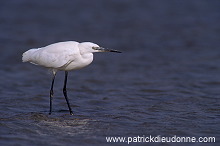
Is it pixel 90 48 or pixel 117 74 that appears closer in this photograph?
pixel 90 48

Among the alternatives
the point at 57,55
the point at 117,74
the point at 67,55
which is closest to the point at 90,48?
the point at 67,55

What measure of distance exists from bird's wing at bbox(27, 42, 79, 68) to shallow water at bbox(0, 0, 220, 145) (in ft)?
3.14

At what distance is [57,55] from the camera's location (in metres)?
7.71

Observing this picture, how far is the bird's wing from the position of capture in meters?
7.60

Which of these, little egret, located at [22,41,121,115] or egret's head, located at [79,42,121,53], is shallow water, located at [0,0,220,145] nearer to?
little egret, located at [22,41,121,115]

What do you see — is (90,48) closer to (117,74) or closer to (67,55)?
(67,55)

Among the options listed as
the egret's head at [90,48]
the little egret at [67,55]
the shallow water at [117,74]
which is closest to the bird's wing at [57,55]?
the little egret at [67,55]

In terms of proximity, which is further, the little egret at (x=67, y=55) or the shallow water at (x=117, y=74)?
the little egret at (x=67, y=55)

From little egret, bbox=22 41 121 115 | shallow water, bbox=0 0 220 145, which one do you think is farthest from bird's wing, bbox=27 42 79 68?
shallow water, bbox=0 0 220 145

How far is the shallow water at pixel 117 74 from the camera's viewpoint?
696 cm

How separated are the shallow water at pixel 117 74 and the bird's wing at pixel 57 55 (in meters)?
0.96

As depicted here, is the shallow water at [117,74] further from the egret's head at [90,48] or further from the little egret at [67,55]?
the egret's head at [90,48]

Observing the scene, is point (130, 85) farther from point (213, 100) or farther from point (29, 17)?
point (29, 17)

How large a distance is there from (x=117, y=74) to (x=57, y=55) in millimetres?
4007
